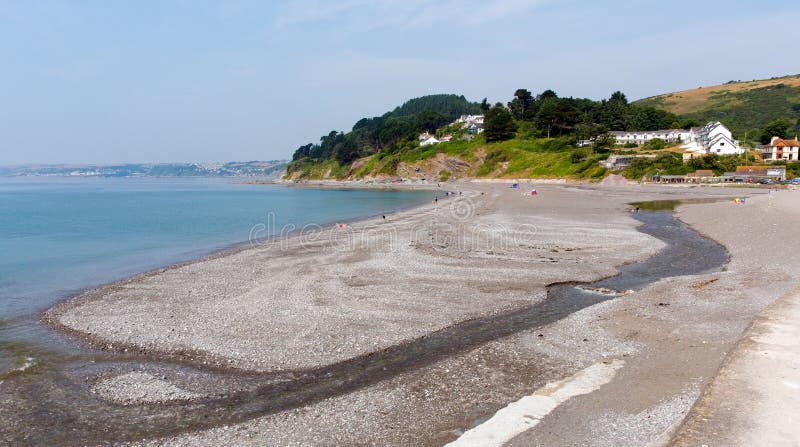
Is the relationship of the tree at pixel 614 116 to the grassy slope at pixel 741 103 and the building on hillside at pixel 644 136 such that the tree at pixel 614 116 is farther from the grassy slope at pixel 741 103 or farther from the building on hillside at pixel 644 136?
the grassy slope at pixel 741 103

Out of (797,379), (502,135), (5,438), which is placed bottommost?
(5,438)

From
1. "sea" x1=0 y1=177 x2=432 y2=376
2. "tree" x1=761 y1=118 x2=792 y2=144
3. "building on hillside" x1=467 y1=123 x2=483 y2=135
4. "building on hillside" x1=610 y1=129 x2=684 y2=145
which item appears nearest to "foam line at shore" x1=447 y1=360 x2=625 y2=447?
"sea" x1=0 y1=177 x2=432 y2=376

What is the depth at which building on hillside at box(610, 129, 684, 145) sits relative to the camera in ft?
309

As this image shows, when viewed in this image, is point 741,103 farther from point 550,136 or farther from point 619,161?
point 619,161

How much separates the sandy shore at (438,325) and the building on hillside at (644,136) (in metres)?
75.2

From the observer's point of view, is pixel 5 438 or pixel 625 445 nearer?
pixel 625 445

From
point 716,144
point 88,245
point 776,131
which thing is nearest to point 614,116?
point 716,144

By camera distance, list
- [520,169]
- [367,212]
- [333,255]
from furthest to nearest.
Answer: [520,169] → [367,212] → [333,255]

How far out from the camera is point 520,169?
98625 mm

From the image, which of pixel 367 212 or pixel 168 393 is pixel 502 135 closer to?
pixel 367 212

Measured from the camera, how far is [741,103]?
500ft

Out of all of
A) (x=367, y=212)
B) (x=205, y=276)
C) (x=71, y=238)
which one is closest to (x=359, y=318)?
(x=205, y=276)

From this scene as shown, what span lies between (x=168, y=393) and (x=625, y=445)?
9158 mm

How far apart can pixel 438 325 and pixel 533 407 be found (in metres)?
5.54
